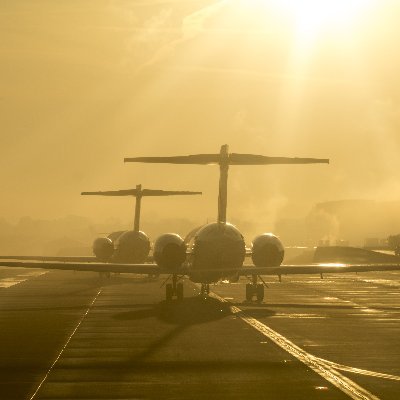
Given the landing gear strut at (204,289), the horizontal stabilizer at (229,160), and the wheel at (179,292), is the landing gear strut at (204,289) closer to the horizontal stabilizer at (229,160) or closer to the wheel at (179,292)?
the wheel at (179,292)

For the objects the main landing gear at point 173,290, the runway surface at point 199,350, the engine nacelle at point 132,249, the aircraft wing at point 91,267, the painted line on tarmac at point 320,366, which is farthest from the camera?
the engine nacelle at point 132,249

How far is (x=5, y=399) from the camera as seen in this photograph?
1555 cm

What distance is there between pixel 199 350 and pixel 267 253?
831 inches

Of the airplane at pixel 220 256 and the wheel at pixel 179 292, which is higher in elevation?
the airplane at pixel 220 256

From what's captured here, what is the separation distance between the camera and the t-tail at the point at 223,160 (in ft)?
140

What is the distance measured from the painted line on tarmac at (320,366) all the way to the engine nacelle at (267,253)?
13.3 metres

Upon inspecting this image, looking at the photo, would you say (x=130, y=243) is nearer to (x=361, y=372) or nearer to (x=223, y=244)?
(x=223, y=244)

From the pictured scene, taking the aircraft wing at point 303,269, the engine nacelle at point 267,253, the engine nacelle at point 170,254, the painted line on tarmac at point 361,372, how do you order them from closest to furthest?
1. the painted line on tarmac at point 361,372
2. the aircraft wing at point 303,269
3. the engine nacelle at point 170,254
4. the engine nacelle at point 267,253

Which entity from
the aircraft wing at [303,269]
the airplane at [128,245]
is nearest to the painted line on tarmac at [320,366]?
the aircraft wing at [303,269]

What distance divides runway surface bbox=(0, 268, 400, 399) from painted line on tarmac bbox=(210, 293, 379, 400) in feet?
0.11

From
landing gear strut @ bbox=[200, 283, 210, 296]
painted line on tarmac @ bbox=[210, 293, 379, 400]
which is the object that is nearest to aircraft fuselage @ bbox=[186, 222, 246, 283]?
landing gear strut @ bbox=[200, 283, 210, 296]

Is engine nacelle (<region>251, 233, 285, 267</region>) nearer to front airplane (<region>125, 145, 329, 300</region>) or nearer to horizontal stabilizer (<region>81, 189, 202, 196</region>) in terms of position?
front airplane (<region>125, 145, 329, 300</region>)

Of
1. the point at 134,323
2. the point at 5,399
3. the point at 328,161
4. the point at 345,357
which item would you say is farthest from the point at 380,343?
the point at 328,161

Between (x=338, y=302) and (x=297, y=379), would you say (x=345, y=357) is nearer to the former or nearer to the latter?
(x=297, y=379)
